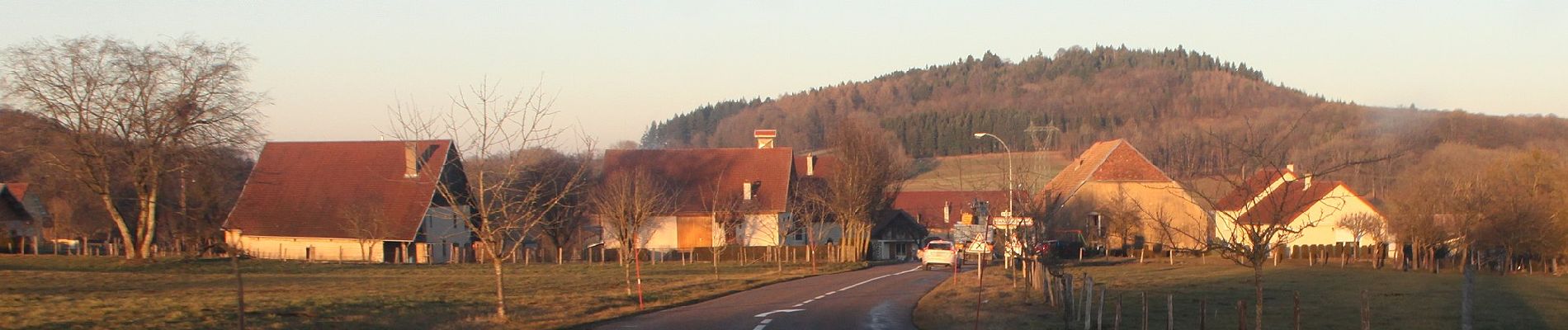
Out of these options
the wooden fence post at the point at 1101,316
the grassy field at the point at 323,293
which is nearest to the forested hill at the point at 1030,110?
the grassy field at the point at 323,293

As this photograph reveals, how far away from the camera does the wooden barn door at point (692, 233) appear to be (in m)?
64.9

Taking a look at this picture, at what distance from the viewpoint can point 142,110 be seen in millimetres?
40844

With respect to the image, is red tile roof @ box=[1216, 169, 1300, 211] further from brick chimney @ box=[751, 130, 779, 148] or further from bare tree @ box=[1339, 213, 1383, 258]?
brick chimney @ box=[751, 130, 779, 148]

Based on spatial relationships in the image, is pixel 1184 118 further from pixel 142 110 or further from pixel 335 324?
pixel 335 324

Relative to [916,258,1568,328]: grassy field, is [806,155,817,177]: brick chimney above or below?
above

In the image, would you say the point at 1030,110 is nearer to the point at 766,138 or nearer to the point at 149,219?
the point at 766,138

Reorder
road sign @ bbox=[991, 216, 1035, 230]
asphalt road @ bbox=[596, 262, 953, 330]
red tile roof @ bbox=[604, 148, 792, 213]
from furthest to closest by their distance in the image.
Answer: red tile roof @ bbox=[604, 148, 792, 213] < road sign @ bbox=[991, 216, 1035, 230] < asphalt road @ bbox=[596, 262, 953, 330]

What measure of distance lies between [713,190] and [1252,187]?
50.5m

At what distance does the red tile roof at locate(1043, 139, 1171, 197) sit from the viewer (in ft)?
231

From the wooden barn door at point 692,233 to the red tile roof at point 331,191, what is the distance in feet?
41.6

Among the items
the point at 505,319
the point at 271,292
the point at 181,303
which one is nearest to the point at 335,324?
the point at 505,319

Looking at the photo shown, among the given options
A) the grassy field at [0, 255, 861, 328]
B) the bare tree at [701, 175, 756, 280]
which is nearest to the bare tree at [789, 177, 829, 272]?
the bare tree at [701, 175, 756, 280]

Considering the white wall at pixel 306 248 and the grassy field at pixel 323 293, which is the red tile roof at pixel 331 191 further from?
the grassy field at pixel 323 293

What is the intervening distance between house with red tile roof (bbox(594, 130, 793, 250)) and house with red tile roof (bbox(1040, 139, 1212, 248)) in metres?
15.5
